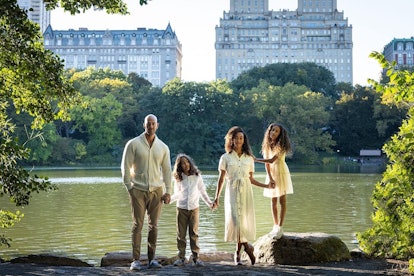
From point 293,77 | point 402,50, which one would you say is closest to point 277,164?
point 293,77

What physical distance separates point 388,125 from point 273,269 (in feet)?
169

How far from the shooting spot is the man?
6.59 m

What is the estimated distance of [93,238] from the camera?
11.9 meters

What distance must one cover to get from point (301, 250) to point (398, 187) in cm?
150

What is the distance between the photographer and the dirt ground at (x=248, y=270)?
20.2ft

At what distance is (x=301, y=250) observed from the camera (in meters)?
6.93

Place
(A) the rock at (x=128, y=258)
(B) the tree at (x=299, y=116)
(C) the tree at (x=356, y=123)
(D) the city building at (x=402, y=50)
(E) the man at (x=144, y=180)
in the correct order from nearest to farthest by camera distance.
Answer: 1. (E) the man at (x=144, y=180)
2. (A) the rock at (x=128, y=258)
3. (B) the tree at (x=299, y=116)
4. (C) the tree at (x=356, y=123)
5. (D) the city building at (x=402, y=50)

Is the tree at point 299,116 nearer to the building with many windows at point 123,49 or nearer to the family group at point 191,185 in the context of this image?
the family group at point 191,185

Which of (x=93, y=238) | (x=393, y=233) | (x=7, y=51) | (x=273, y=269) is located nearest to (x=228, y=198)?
(x=273, y=269)

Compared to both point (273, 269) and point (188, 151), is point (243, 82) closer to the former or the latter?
point (188, 151)

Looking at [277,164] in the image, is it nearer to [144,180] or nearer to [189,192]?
[189,192]

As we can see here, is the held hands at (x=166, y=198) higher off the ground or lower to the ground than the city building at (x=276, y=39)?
lower

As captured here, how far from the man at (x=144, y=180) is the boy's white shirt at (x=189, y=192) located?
361 mm

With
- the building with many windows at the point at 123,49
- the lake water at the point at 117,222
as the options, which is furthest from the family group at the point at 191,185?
the building with many windows at the point at 123,49
